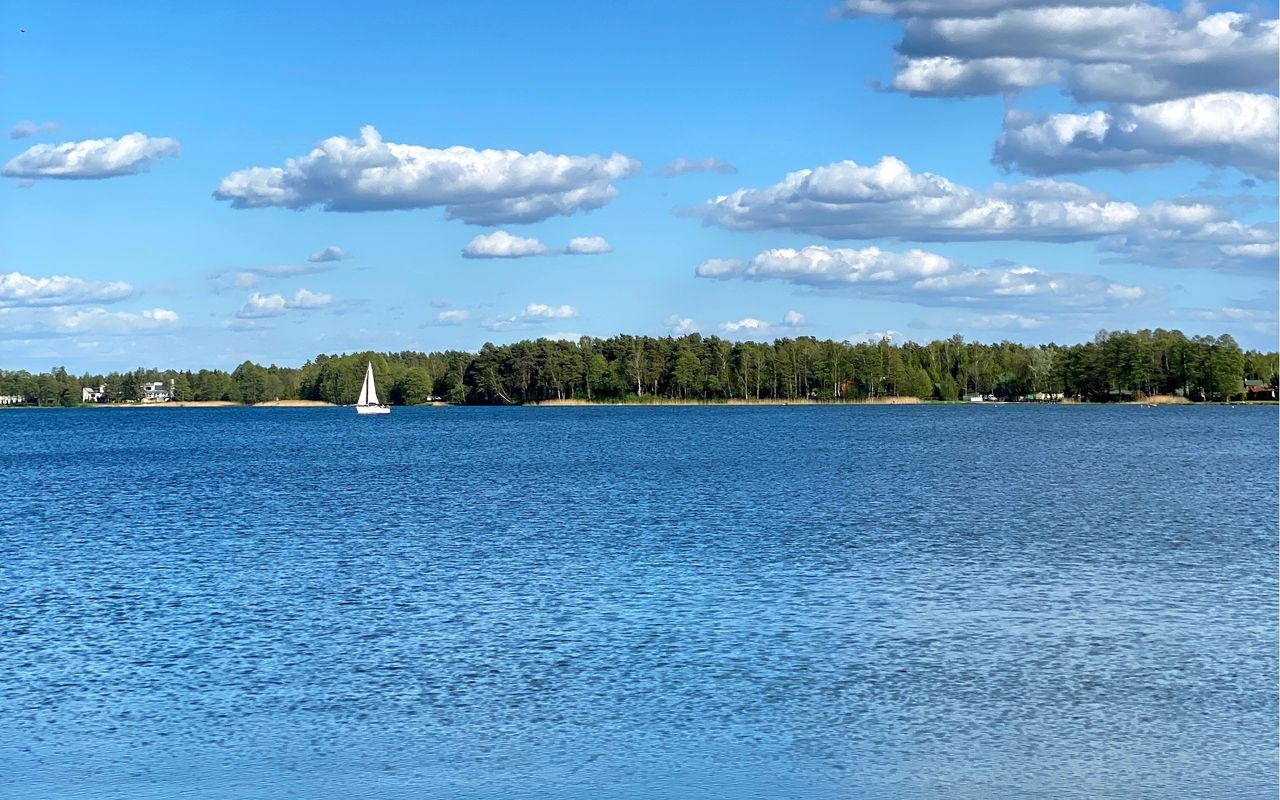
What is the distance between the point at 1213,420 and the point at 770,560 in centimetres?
13796

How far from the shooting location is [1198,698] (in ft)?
62.4

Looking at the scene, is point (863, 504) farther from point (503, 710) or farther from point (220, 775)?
point (220, 775)

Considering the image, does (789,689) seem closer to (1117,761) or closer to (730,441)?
(1117,761)

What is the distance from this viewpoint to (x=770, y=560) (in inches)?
1332

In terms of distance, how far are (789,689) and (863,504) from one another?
103 feet

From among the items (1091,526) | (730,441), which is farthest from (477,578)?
(730,441)

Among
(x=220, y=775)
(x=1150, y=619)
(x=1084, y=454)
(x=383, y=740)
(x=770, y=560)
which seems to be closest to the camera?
(x=220, y=775)

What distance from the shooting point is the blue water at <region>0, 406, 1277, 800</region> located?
1597cm

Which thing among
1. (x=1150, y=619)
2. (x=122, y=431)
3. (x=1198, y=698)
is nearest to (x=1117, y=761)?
(x=1198, y=698)

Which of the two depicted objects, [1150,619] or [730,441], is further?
[730,441]

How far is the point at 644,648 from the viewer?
74.4 feet

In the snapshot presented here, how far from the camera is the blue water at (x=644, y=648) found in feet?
52.4

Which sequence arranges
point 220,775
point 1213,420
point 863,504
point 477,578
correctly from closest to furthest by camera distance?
point 220,775 → point 477,578 → point 863,504 → point 1213,420

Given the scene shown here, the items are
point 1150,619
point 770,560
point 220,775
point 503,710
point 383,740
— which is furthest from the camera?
point 770,560
